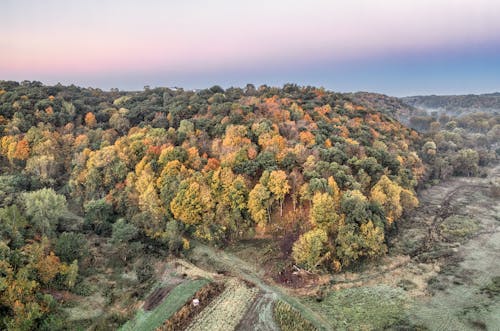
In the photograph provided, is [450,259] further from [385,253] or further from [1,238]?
[1,238]

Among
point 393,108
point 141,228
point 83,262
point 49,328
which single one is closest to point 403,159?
point 141,228

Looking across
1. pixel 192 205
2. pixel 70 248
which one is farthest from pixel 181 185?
pixel 70 248

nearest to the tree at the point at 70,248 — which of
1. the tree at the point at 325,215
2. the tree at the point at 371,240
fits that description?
the tree at the point at 325,215

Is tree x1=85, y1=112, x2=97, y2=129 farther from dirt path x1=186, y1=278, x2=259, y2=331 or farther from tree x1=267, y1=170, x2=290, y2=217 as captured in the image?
dirt path x1=186, y1=278, x2=259, y2=331

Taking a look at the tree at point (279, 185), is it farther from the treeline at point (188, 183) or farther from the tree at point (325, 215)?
the tree at point (325, 215)

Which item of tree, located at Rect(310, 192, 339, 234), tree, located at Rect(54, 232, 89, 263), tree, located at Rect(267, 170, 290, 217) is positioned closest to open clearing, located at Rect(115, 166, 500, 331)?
tree, located at Rect(310, 192, 339, 234)

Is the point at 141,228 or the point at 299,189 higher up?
the point at 299,189

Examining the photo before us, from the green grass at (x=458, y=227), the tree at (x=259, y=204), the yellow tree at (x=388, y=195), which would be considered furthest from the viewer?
the green grass at (x=458, y=227)
